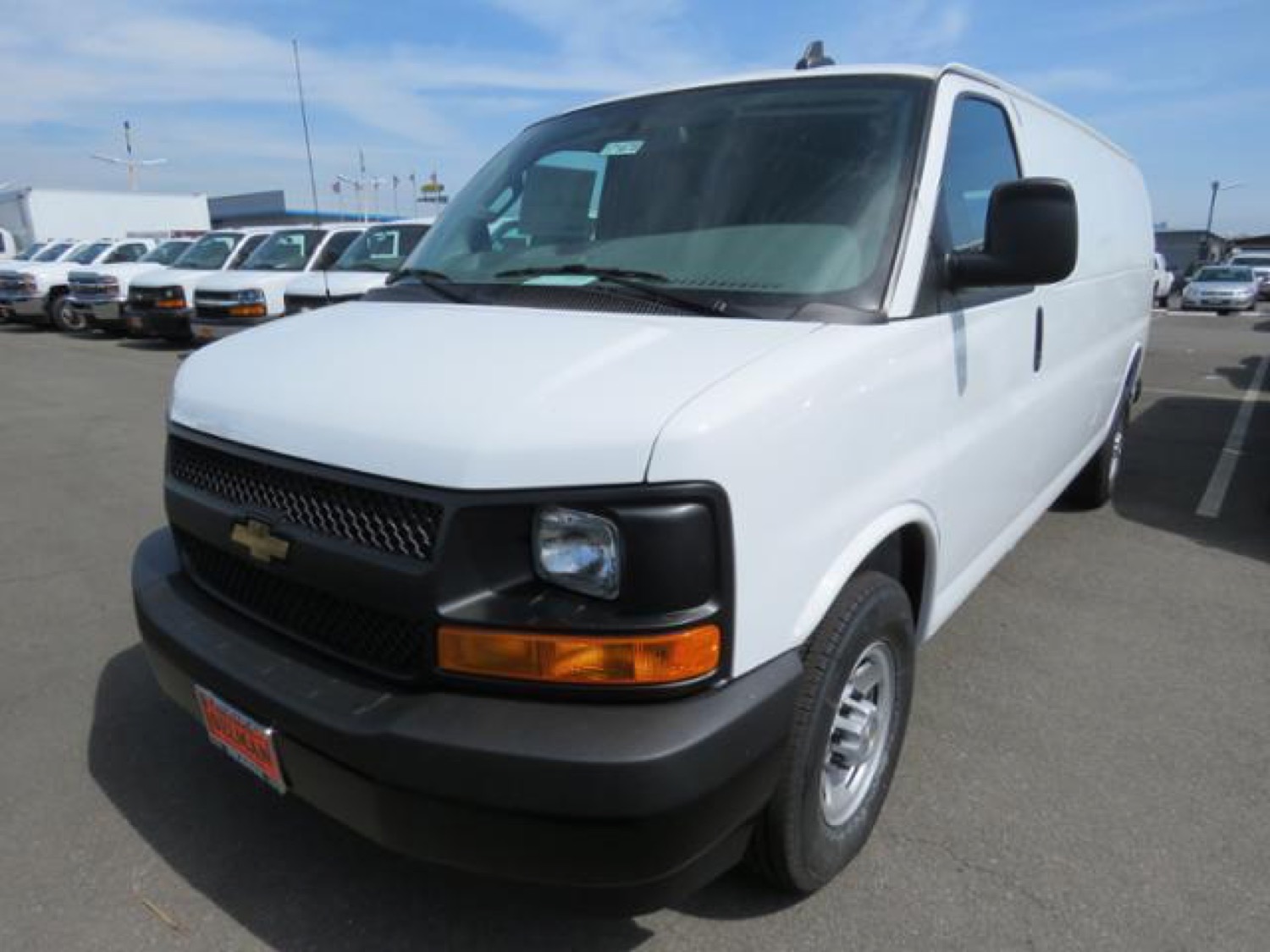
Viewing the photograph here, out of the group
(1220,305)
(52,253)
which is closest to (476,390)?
(52,253)

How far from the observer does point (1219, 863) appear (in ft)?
7.67

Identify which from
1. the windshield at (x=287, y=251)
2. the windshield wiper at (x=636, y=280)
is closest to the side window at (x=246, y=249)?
the windshield at (x=287, y=251)

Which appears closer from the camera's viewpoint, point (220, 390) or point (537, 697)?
point (537, 697)

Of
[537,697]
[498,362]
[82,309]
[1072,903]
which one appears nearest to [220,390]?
[498,362]

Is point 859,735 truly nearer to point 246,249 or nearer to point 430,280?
point 430,280

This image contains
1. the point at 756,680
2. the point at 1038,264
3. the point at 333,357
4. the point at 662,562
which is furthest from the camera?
the point at 1038,264

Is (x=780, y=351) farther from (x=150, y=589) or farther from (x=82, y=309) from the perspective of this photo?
(x=82, y=309)

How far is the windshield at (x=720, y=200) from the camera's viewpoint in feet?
7.59

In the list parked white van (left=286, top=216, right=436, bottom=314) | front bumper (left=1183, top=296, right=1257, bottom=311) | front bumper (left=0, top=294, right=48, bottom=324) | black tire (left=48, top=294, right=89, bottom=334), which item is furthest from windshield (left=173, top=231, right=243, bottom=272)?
front bumper (left=1183, top=296, right=1257, bottom=311)

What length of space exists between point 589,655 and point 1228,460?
23.7ft

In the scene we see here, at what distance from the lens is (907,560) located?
8.46ft

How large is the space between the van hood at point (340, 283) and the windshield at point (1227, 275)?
27.4 meters

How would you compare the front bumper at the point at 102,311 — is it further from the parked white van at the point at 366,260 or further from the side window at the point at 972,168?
the side window at the point at 972,168

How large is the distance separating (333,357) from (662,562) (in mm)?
1082
